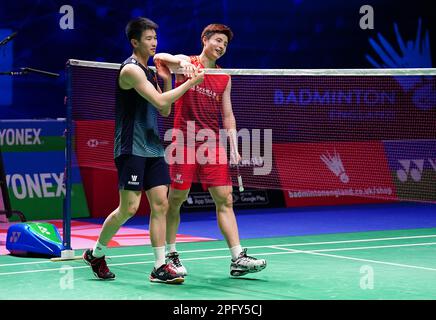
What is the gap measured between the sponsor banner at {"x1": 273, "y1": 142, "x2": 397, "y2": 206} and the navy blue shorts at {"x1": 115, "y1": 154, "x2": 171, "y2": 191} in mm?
6506

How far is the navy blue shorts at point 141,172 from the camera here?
8.33m

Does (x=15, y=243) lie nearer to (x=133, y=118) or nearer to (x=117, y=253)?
(x=117, y=253)

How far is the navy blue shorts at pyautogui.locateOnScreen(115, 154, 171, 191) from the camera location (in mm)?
8328

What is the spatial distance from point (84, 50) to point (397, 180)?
5.16 m

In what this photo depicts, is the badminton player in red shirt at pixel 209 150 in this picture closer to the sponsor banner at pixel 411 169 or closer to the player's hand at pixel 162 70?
the player's hand at pixel 162 70

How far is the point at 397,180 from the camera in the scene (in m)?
15.9

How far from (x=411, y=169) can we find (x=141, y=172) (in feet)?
27.4

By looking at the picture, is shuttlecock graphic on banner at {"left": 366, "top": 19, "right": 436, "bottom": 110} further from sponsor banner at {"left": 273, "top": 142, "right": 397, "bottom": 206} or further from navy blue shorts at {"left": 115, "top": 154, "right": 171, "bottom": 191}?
navy blue shorts at {"left": 115, "top": 154, "right": 171, "bottom": 191}

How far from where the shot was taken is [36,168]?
13.8 metres

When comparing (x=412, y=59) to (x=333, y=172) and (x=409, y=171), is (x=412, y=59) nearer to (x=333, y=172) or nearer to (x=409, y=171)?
(x=409, y=171)

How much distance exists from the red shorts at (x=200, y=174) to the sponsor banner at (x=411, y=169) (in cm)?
741

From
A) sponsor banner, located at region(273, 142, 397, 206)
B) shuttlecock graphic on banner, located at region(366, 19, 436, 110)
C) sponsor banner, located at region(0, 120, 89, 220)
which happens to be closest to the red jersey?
sponsor banner, located at region(0, 120, 89, 220)

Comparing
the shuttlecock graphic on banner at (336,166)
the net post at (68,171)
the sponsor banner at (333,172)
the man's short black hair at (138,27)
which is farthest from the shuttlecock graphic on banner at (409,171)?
the man's short black hair at (138,27)

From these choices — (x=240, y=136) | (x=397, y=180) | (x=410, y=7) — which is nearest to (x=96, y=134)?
(x=240, y=136)
